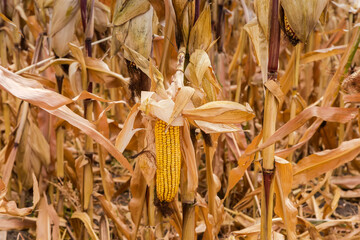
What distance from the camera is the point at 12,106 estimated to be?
2.13 meters

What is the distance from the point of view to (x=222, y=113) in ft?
2.83

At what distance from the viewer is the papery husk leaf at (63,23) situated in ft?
4.35

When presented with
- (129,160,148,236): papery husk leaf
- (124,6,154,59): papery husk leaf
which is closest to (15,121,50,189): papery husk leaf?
(129,160,148,236): papery husk leaf

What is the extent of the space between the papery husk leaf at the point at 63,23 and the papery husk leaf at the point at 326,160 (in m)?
0.81

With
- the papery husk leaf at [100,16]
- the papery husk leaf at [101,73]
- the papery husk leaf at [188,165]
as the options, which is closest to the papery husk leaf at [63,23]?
the papery husk leaf at [101,73]

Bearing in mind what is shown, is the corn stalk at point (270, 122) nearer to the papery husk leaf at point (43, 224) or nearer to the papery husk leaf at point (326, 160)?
the papery husk leaf at point (326, 160)

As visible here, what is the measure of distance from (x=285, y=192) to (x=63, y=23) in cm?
85

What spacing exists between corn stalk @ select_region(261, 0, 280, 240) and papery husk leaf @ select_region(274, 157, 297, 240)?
0.03 meters

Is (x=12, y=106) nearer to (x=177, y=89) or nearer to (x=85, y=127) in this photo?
(x=85, y=127)

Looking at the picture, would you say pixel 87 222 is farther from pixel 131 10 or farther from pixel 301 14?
pixel 301 14

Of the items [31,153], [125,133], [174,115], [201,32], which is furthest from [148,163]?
[31,153]

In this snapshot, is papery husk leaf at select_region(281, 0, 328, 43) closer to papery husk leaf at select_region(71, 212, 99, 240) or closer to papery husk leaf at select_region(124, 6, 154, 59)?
papery husk leaf at select_region(124, 6, 154, 59)

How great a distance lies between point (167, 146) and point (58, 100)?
27 centimetres

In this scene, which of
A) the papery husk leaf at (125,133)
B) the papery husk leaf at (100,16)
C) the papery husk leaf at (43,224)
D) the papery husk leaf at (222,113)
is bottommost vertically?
the papery husk leaf at (43,224)
